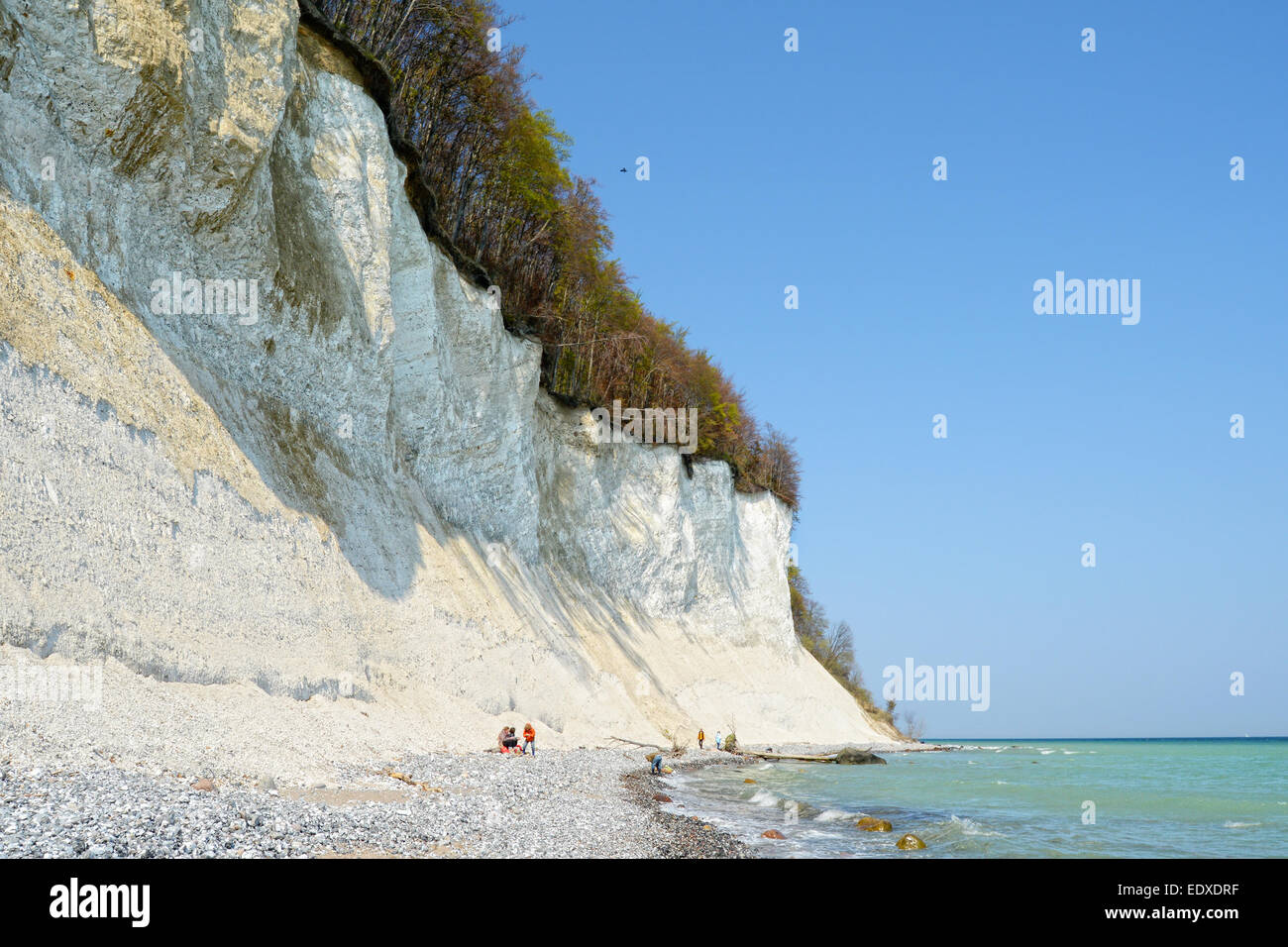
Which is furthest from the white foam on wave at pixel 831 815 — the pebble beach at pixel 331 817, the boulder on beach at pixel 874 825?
the pebble beach at pixel 331 817

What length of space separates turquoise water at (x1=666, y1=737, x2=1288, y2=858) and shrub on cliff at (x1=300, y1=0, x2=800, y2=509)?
15904 mm

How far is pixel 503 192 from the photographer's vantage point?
28359 millimetres

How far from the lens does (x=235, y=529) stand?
1473cm

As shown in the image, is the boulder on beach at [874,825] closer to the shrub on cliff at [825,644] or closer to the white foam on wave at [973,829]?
the white foam on wave at [973,829]

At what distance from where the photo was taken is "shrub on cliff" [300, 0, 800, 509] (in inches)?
901

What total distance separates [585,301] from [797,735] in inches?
819

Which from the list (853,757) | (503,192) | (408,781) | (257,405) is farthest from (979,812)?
(503,192)

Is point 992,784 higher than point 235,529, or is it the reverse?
point 235,529

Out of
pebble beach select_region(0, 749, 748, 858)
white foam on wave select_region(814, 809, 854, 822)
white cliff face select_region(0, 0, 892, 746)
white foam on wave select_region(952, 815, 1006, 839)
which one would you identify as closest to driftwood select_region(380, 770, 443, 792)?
pebble beach select_region(0, 749, 748, 858)

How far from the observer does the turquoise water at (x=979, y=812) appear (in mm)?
12797

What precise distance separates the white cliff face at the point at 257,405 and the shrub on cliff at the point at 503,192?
273cm

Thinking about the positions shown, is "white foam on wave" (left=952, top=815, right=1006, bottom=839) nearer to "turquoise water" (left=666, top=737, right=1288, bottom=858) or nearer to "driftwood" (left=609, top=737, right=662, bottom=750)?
"turquoise water" (left=666, top=737, right=1288, bottom=858)
